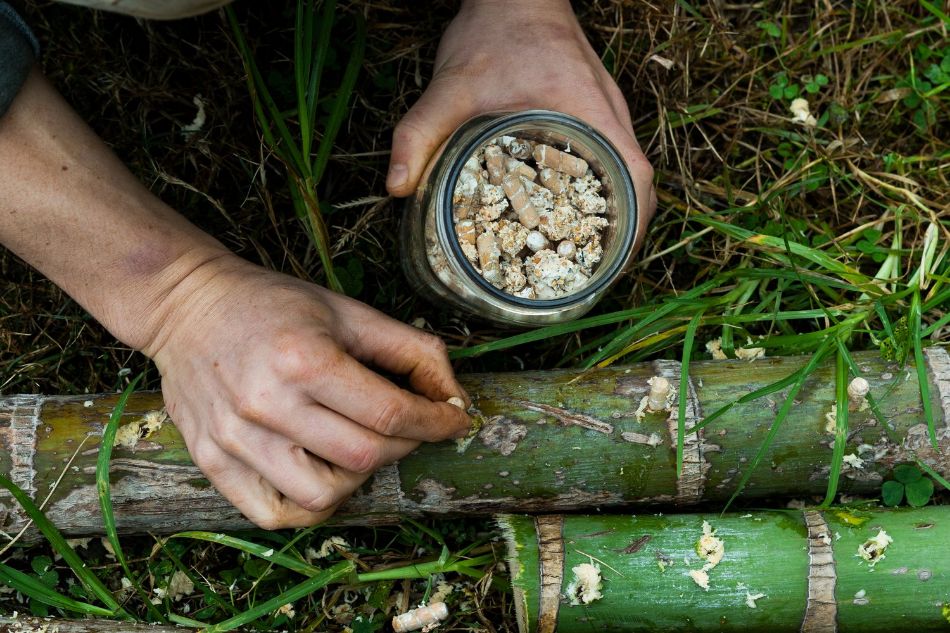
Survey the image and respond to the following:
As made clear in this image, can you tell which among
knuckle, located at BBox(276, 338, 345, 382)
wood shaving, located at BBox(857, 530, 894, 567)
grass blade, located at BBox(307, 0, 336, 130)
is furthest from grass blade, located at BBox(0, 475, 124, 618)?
wood shaving, located at BBox(857, 530, 894, 567)

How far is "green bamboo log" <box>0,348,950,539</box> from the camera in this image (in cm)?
197

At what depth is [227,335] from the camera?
176cm

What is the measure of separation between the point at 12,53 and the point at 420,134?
87 cm

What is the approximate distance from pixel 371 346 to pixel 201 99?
117 cm

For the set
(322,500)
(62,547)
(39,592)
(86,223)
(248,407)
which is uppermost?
(86,223)

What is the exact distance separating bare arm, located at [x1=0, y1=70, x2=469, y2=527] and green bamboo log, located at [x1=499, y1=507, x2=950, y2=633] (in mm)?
441

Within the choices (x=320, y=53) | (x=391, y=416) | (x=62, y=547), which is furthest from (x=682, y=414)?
(x=62, y=547)

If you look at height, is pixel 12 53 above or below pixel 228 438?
above

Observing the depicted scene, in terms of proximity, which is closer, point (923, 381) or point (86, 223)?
point (86, 223)

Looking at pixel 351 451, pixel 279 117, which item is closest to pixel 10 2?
pixel 279 117

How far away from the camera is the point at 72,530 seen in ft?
6.77

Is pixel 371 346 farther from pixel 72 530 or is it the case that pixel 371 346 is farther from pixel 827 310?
pixel 827 310

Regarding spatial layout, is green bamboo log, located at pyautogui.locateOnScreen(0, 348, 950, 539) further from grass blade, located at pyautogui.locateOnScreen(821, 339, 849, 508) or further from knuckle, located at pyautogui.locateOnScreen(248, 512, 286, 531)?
knuckle, located at pyautogui.locateOnScreen(248, 512, 286, 531)

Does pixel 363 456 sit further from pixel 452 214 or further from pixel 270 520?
pixel 452 214
